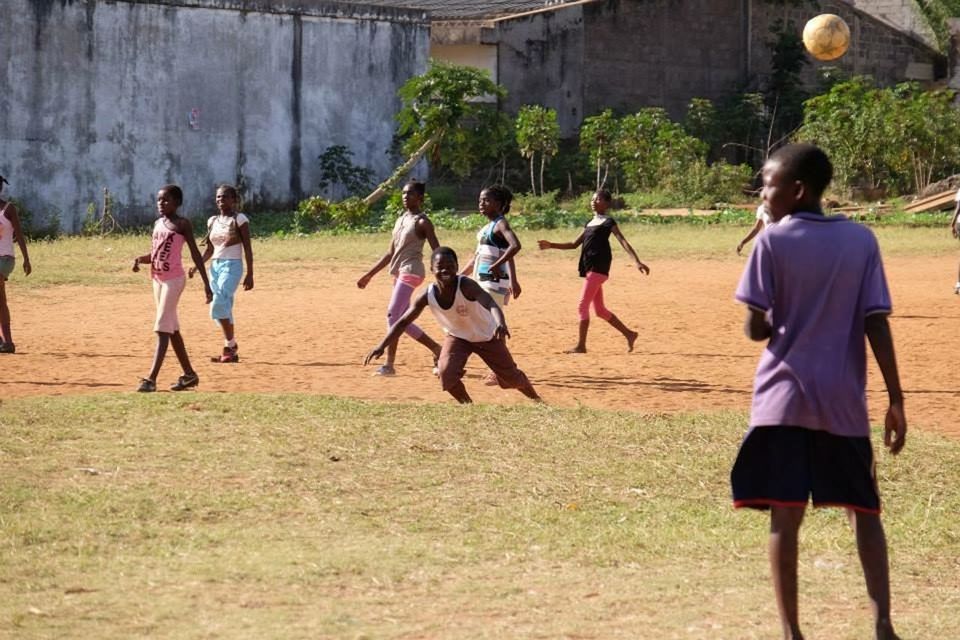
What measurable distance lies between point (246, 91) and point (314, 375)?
1700cm

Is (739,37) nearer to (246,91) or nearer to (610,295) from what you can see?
(246,91)

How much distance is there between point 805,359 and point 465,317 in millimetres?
4563

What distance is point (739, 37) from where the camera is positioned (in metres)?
34.3

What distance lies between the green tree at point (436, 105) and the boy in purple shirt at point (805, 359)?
21.1m

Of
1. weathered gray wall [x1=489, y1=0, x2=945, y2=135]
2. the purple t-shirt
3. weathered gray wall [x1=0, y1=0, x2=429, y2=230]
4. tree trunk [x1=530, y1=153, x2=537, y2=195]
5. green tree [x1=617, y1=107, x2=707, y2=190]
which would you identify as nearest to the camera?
the purple t-shirt

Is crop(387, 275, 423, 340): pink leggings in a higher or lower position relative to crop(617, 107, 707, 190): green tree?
lower

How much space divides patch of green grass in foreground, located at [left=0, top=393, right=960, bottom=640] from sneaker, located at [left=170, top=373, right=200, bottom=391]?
0.90m

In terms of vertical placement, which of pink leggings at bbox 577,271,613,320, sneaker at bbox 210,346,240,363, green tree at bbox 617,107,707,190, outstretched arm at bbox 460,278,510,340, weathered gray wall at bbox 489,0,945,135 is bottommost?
sneaker at bbox 210,346,240,363

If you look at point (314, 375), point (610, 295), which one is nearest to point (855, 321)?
point (314, 375)

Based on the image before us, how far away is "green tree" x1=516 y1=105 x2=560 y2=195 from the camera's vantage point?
92.3 feet

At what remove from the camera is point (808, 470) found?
4453 mm

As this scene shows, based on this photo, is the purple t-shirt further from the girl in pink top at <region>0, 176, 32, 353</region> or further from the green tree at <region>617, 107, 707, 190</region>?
the green tree at <region>617, 107, 707, 190</region>

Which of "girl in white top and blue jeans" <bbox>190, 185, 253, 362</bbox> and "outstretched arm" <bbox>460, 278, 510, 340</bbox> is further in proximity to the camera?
"girl in white top and blue jeans" <bbox>190, 185, 253, 362</bbox>

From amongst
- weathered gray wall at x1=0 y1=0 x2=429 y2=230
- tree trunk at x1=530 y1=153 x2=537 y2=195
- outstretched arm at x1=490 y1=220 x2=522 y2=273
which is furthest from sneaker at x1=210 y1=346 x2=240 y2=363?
tree trunk at x1=530 y1=153 x2=537 y2=195
